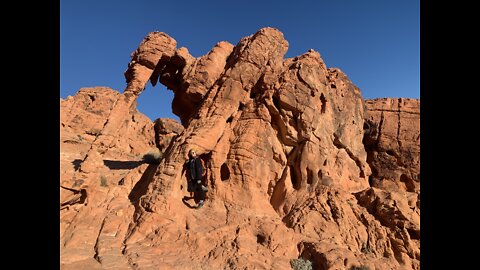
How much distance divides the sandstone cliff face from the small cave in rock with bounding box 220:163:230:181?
1.6 inches

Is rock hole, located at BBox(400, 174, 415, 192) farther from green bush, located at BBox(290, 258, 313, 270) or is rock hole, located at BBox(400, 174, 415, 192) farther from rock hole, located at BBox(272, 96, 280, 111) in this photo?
green bush, located at BBox(290, 258, 313, 270)

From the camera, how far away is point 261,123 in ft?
44.2

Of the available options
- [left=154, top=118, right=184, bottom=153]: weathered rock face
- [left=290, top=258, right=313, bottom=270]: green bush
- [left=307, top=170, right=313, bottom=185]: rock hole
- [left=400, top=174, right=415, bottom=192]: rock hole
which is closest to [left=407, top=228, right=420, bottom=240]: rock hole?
[left=307, top=170, right=313, bottom=185]: rock hole

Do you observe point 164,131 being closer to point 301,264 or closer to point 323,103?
point 323,103

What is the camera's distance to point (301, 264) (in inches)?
396

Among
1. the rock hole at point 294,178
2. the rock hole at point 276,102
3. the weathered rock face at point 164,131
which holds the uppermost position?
the weathered rock face at point 164,131

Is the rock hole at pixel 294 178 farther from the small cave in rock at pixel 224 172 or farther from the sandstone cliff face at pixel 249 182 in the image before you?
the small cave in rock at pixel 224 172

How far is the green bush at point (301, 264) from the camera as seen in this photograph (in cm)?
996

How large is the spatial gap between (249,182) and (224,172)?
44.4 inches

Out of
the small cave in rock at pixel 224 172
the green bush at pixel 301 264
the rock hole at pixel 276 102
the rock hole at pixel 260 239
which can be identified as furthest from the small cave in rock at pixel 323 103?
the green bush at pixel 301 264

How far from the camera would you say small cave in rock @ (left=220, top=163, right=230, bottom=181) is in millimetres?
12842

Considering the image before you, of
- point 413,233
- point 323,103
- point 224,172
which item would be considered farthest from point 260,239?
point 323,103

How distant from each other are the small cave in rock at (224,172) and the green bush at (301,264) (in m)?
4.03
